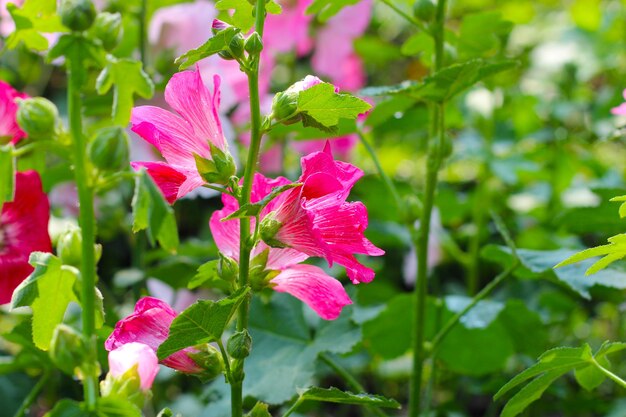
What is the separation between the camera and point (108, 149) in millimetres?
645

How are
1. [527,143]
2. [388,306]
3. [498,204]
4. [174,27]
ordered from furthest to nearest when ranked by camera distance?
[527,143], [498,204], [174,27], [388,306]

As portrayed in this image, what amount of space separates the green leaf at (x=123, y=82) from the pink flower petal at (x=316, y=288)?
0.77 ft

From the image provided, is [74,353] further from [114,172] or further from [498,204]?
[498,204]

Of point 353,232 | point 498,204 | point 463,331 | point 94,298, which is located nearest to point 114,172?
point 94,298

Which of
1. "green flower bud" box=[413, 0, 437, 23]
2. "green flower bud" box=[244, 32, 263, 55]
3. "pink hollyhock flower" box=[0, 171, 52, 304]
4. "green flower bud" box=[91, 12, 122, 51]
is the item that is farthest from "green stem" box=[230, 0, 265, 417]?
"green flower bud" box=[413, 0, 437, 23]

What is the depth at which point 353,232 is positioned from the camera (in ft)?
2.63

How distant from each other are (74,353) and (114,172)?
0.15 m

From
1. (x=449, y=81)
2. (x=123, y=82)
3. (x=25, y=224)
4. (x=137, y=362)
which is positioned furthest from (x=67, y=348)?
(x=449, y=81)

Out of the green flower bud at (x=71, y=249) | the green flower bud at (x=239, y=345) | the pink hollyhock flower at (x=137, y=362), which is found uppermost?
the green flower bud at (x=71, y=249)

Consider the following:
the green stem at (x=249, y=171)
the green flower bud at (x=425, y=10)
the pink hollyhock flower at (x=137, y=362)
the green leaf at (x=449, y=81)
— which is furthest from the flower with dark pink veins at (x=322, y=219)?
the green flower bud at (x=425, y=10)

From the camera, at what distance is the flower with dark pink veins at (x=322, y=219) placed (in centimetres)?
78

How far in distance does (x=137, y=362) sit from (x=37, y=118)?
0.20 meters

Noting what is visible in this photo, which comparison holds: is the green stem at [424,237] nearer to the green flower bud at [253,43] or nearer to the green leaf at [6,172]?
the green flower bud at [253,43]

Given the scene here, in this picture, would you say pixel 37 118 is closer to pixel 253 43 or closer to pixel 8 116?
pixel 253 43
